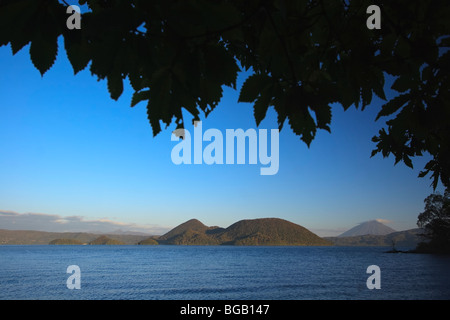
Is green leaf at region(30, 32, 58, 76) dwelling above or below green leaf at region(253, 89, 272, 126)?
above

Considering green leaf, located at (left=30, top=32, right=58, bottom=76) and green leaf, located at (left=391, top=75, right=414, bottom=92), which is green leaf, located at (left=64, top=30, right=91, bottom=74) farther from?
green leaf, located at (left=391, top=75, right=414, bottom=92)

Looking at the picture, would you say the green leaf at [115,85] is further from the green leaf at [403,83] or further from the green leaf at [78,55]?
the green leaf at [403,83]

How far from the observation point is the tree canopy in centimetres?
93

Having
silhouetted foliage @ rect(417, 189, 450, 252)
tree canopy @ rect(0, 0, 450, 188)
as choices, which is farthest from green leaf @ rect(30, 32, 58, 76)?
silhouetted foliage @ rect(417, 189, 450, 252)

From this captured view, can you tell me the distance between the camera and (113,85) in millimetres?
1173

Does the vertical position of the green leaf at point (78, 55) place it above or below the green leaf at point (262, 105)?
above

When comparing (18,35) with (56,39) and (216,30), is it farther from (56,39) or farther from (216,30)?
(216,30)

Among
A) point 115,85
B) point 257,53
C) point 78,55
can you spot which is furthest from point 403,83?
point 78,55

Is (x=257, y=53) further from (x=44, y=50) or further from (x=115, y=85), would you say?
(x=44, y=50)

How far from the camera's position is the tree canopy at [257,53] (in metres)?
0.93

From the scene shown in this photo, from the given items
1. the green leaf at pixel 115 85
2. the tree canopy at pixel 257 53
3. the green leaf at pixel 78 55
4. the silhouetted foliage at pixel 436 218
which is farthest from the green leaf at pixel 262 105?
the silhouetted foliage at pixel 436 218
